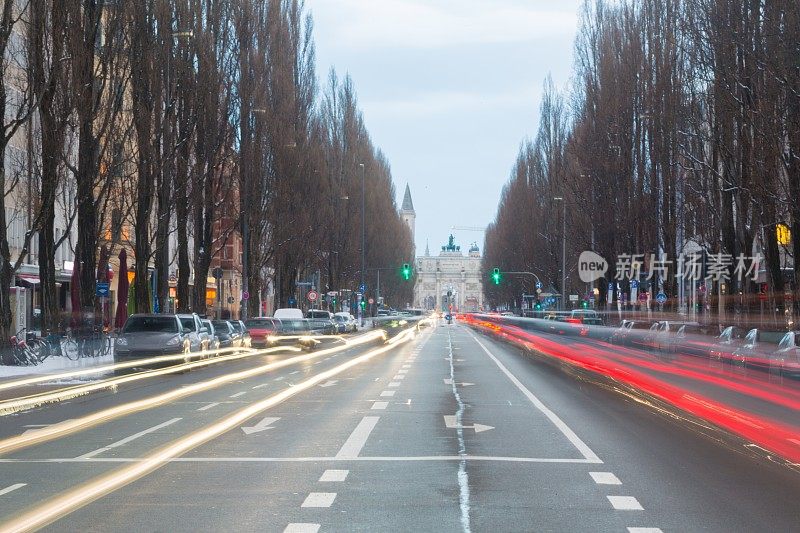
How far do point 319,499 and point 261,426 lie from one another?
6.93m

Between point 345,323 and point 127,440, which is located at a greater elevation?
point 345,323

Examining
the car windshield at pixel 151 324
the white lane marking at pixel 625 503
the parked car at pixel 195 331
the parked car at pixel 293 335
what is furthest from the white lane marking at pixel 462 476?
the parked car at pixel 293 335

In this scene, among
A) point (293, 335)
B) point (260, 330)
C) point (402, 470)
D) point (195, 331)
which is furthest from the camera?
point (260, 330)

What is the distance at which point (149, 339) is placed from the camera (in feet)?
109

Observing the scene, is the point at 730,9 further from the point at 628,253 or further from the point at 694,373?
the point at 628,253

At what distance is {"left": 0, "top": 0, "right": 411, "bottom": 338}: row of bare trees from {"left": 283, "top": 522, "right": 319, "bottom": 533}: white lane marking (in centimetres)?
2423

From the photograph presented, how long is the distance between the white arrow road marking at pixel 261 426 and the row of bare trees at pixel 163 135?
16.0 meters

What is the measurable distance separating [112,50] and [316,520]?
32044 mm

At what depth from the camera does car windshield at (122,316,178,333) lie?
33.8 m

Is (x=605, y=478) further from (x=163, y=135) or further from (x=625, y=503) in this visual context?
(x=163, y=135)

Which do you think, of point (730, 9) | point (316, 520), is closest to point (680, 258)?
point (730, 9)

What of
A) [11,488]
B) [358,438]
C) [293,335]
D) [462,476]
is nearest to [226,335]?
[293,335]

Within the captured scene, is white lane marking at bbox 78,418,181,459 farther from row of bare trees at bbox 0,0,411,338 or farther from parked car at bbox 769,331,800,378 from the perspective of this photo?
row of bare trees at bbox 0,0,411,338

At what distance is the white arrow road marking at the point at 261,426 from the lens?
16.3 m
